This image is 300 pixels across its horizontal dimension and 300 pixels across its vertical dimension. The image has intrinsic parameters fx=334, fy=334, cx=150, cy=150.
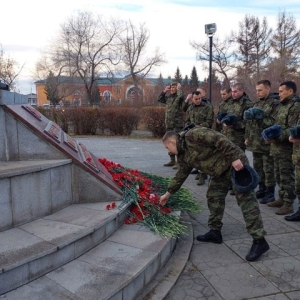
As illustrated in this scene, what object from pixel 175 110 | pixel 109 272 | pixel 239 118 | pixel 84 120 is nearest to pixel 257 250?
pixel 109 272

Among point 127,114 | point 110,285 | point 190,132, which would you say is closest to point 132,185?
point 190,132

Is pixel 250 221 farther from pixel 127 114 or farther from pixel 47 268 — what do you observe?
pixel 127 114

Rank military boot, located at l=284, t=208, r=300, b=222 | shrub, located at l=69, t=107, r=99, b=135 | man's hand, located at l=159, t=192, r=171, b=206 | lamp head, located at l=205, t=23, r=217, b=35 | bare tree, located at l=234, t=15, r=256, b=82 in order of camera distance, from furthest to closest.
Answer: bare tree, located at l=234, t=15, r=256, b=82 → shrub, located at l=69, t=107, r=99, b=135 → lamp head, located at l=205, t=23, r=217, b=35 → military boot, located at l=284, t=208, r=300, b=222 → man's hand, located at l=159, t=192, r=171, b=206

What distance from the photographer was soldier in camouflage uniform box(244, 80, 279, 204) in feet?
16.8

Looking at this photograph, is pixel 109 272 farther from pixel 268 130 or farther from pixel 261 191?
pixel 261 191

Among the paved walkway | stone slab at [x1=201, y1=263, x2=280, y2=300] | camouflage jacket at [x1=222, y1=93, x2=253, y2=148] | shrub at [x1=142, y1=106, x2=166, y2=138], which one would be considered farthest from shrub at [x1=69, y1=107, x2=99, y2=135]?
stone slab at [x1=201, y1=263, x2=280, y2=300]

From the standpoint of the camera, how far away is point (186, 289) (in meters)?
2.97

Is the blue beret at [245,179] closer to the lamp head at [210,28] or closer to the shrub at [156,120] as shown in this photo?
the lamp head at [210,28]

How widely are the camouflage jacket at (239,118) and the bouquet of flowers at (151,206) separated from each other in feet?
5.25

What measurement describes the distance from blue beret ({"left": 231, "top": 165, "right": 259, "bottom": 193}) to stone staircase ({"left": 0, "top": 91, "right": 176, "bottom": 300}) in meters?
0.92

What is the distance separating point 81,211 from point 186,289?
149 cm

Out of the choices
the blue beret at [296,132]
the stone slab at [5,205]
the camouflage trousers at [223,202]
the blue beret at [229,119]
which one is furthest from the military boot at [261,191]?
the stone slab at [5,205]

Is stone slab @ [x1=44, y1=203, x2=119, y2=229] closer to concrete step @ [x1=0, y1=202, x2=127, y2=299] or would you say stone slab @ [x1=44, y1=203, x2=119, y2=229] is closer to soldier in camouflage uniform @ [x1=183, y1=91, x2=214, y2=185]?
concrete step @ [x1=0, y1=202, x2=127, y2=299]

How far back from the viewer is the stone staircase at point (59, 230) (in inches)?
102
